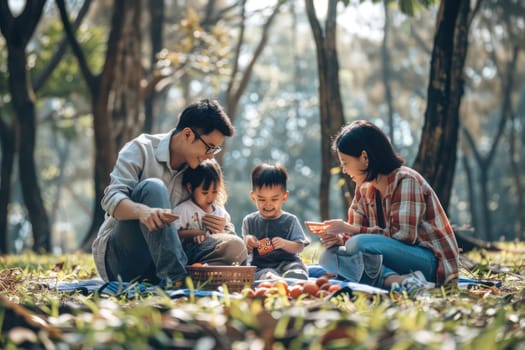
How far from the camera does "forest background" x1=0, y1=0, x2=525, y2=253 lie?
10.6m

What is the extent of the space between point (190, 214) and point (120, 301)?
5.18 feet

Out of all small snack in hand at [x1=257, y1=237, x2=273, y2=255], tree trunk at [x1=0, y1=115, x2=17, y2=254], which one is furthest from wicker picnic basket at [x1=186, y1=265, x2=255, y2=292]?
tree trunk at [x1=0, y1=115, x2=17, y2=254]

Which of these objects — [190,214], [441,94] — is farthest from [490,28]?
[190,214]

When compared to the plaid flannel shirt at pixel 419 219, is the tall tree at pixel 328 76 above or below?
above

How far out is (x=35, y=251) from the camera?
1309 centimetres

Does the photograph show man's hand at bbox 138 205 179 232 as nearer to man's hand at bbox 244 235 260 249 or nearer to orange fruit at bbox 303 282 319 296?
orange fruit at bbox 303 282 319 296

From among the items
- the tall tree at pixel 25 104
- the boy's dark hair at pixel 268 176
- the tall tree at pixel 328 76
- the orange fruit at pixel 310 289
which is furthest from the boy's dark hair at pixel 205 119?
the tall tree at pixel 25 104

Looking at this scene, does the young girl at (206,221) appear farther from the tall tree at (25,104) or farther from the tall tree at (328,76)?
the tall tree at (25,104)

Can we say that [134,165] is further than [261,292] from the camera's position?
Yes

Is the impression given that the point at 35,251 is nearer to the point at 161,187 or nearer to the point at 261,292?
the point at 161,187

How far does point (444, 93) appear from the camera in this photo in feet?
25.6

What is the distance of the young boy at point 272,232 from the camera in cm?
563

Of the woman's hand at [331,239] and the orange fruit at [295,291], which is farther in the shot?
the woman's hand at [331,239]

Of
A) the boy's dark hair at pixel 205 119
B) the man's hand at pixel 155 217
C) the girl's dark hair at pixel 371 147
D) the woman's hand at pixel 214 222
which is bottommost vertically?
the woman's hand at pixel 214 222
